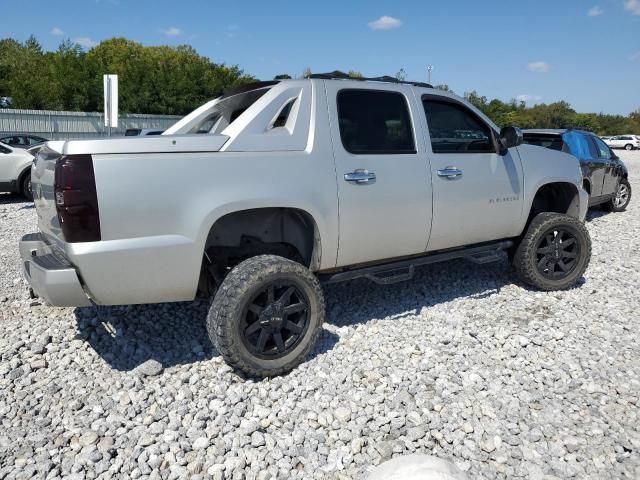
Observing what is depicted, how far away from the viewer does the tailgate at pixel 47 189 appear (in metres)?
3.04

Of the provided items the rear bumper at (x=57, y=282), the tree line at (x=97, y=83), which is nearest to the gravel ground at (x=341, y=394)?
the rear bumper at (x=57, y=282)

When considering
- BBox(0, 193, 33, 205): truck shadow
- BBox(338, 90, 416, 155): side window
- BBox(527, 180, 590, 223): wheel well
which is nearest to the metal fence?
BBox(0, 193, 33, 205): truck shadow

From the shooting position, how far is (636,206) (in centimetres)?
1108

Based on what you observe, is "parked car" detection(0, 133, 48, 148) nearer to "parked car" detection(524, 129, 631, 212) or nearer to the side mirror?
"parked car" detection(524, 129, 631, 212)

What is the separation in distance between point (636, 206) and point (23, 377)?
11.9 m

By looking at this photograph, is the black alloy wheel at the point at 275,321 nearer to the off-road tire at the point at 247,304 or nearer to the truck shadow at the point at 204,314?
the off-road tire at the point at 247,304

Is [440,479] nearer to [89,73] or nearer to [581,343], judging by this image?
[581,343]

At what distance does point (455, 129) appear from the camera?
4457 millimetres

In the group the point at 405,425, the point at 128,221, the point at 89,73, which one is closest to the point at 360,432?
the point at 405,425

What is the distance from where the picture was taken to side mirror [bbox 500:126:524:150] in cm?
438

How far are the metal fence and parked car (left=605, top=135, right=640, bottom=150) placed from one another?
3924 cm

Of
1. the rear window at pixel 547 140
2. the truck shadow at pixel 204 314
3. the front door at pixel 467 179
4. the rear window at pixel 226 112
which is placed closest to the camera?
the truck shadow at pixel 204 314

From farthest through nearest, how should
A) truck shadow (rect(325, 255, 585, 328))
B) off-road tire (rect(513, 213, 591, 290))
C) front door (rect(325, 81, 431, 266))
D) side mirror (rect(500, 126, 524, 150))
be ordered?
off-road tire (rect(513, 213, 591, 290))
truck shadow (rect(325, 255, 585, 328))
side mirror (rect(500, 126, 524, 150))
front door (rect(325, 81, 431, 266))

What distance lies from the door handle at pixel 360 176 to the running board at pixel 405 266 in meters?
0.71
